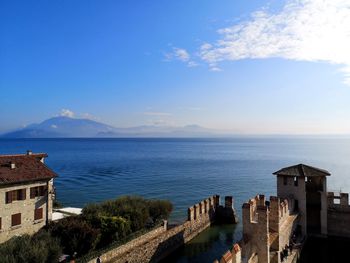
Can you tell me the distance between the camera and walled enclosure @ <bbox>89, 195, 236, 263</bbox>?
61.3ft

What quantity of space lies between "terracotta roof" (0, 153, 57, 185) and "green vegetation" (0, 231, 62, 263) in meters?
4.72

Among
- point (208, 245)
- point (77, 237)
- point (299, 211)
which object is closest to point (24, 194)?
point (77, 237)

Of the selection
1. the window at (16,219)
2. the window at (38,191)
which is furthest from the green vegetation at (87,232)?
the window at (38,191)

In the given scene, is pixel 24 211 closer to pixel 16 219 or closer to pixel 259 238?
pixel 16 219

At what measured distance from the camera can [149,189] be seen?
5041 centimetres

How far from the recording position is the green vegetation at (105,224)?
63.2 feet

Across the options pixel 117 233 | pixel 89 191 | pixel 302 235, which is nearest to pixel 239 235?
pixel 302 235

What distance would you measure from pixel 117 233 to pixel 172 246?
4.44m

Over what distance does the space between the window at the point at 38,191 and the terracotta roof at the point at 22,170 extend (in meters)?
0.72

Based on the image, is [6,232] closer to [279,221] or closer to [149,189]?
[279,221]

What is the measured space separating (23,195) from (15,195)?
1.96 ft

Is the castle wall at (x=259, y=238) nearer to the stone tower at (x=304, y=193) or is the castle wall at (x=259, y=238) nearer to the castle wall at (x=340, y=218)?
the stone tower at (x=304, y=193)

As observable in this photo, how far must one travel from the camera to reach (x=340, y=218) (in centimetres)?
2323

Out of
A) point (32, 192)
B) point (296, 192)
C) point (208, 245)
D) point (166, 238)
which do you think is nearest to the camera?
point (32, 192)
